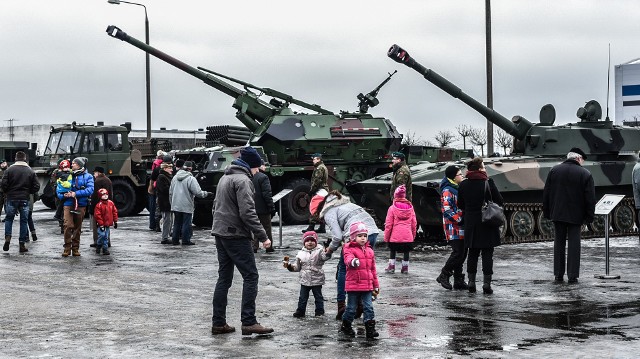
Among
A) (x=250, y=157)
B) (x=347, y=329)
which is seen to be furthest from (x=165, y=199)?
(x=347, y=329)

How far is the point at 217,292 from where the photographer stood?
10.6 m

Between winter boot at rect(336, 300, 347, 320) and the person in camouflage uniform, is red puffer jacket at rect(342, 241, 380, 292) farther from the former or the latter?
the person in camouflage uniform

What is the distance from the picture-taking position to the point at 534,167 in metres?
21.9

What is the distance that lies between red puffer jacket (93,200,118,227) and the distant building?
3066cm

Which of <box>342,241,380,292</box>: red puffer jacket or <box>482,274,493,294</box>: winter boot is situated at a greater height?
<box>342,241,380,292</box>: red puffer jacket

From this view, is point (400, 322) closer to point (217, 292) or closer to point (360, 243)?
point (360, 243)

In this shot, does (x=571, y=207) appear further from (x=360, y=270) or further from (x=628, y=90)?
(x=628, y=90)

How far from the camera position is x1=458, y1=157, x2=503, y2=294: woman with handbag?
1349 centimetres

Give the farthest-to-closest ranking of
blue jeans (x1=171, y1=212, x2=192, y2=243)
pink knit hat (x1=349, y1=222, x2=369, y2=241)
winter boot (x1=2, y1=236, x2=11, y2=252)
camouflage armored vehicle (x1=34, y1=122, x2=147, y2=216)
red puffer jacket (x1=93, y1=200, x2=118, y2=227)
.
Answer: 1. camouflage armored vehicle (x1=34, y1=122, x2=147, y2=216)
2. blue jeans (x1=171, y1=212, x2=192, y2=243)
3. winter boot (x1=2, y1=236, x2=11, y2=252)
4. red puffer jacket (x1=93, y1=200, x2=118, y2=227)
5. pink knit hat (x1=349, y1=222, x2=369, y2=241)

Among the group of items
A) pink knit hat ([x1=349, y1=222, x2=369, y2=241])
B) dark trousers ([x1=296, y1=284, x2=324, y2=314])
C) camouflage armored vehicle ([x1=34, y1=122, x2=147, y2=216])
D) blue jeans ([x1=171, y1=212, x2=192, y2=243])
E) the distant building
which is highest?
the distant building

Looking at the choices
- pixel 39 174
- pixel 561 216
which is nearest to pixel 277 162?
pixel 39 174

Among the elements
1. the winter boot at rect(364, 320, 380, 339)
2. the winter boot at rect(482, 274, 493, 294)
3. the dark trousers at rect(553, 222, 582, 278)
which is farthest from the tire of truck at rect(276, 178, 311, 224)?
the winter boot at rect(364, 320, 380, 339)

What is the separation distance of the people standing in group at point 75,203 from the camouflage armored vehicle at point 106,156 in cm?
1147

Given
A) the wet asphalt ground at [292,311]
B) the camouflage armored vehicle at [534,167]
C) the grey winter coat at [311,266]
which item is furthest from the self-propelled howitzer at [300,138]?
the grey winter coat at [311,266]
